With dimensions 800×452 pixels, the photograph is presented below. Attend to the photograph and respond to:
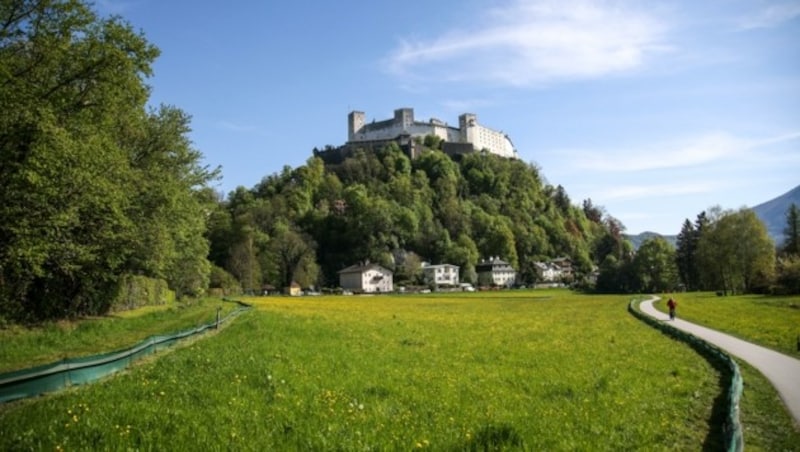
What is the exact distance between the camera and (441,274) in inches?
7013

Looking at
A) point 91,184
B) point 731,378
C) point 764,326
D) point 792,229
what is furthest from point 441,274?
point 731,378

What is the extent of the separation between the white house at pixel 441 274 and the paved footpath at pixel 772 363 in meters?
145

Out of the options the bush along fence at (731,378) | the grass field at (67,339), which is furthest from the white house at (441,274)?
the grass field at (67,339)

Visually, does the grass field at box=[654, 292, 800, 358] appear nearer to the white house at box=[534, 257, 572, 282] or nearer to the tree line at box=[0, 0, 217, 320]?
the tree line at box=[0, 0, 217, 320]

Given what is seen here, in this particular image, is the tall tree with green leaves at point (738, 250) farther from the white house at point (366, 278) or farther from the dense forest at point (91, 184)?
the white house at point (366, 278)

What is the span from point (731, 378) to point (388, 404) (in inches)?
448

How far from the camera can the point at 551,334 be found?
99.0 ft

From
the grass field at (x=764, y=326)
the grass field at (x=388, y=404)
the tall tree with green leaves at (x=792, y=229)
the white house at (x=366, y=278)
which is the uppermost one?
the tall tree with green leaves at (x=792, y=229)

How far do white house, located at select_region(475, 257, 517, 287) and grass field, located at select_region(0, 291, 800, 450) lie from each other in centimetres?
16583

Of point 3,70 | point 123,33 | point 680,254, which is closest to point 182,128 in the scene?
point 123,33

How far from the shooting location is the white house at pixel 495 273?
611 ft

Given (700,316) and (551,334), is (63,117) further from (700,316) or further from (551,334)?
(700,316)

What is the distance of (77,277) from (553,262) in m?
180

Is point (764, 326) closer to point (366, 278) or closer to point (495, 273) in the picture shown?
point (366, 278)
